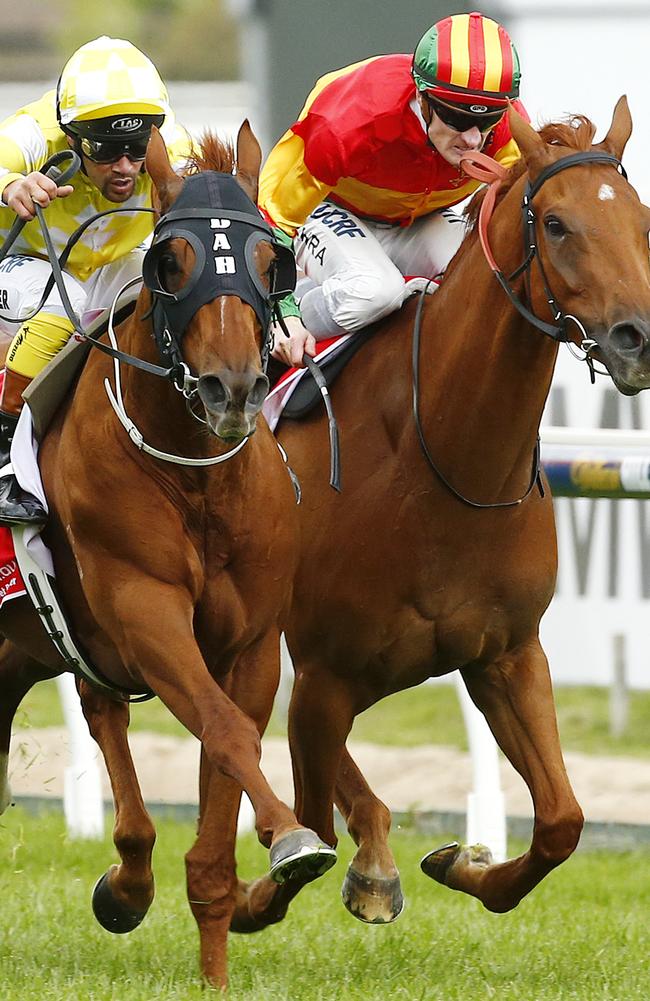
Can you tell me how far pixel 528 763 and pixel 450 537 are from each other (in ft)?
2.13

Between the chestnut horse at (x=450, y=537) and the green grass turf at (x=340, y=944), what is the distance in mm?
193

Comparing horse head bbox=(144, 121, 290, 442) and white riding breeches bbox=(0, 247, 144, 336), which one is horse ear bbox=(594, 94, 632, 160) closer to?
horse head bbox=(144, 121, 290, 442)

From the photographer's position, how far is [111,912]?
5090 millimetres

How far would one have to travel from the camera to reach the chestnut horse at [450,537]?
4.83 meters

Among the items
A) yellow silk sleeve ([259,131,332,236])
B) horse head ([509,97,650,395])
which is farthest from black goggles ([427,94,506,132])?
yellow silk sleeve ([259,131,332,236])

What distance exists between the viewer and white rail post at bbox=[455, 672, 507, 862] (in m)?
6.65

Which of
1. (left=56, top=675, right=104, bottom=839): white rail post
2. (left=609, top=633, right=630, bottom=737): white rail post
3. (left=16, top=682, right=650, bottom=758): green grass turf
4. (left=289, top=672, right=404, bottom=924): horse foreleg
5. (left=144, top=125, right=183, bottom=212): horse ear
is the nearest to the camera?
(left=144, top=125, right=183, bottom=212): horse ear

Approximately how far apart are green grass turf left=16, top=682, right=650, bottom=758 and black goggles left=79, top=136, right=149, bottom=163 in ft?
15.0

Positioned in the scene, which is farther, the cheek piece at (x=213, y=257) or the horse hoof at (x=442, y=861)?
the horse hoof at (x=442, y=861)

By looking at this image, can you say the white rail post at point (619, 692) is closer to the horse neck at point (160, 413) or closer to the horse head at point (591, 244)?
the horse head at point (591, 244)

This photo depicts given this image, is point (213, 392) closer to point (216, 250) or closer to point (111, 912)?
point (216, 250)

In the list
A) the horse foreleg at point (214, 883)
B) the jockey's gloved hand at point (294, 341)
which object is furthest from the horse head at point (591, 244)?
the horse foreleg at point (214, 883)

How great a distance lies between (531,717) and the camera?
511 cm

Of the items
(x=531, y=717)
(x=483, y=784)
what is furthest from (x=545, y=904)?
(x=531, y=717)
